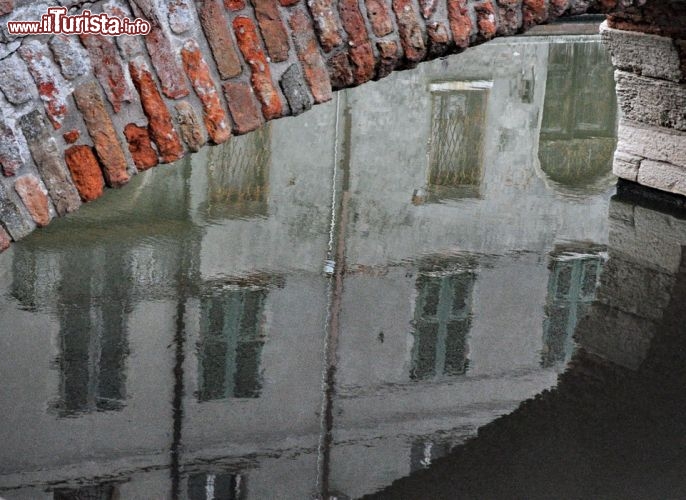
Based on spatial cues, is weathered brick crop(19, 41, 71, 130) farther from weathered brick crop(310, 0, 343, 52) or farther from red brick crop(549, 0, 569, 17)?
red brick crop(549, 0, 569, 17)

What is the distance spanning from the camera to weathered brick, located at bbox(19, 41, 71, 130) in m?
3.26

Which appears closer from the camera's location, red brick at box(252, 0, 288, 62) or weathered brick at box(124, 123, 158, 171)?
weathered brick at box(124, 123, 158, 171)

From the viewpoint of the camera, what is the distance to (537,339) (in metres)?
5.55

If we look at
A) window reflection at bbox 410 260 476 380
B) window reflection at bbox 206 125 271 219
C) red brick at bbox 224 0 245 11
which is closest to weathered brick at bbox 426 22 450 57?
red brick at bbox 224 0 245 11

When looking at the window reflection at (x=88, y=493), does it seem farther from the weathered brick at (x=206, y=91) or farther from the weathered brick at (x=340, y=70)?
the weathered brick at (x=340, y=70)

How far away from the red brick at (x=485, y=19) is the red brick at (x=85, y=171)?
5.56 feet

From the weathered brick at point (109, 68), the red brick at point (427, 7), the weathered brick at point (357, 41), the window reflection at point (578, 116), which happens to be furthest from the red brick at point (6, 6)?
the window reflection at point (578, 116)

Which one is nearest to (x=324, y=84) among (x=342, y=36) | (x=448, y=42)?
(x=342, y=36)

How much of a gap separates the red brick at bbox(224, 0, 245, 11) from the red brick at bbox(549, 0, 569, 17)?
161cm

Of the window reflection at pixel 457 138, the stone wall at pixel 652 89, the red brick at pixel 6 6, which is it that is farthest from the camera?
the window reflection at pixel 457 138

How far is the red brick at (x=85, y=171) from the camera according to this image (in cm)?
343

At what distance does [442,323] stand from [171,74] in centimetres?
254

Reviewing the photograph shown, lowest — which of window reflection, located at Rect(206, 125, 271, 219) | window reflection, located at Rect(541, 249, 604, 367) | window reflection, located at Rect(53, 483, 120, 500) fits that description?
window reflection, located at Rect(53, 483, 120, 500)

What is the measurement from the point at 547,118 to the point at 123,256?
287 inches
